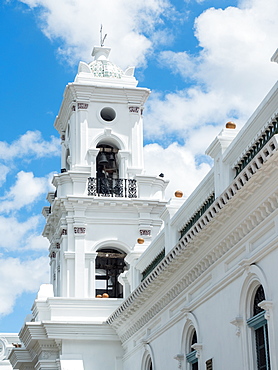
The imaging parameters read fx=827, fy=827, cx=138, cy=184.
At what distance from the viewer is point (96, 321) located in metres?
27.8

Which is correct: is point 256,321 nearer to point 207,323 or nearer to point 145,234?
point 207,323

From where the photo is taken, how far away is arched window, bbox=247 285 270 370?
1491 centimetres

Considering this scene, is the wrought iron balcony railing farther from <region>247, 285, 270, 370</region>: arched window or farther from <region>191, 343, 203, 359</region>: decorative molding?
<region>247, 285, 270, 370</region>: arched window

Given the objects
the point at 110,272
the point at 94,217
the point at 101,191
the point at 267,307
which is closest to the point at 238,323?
the point at 267,307

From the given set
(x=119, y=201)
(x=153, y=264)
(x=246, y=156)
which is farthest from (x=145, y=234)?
(x=246, y=156)

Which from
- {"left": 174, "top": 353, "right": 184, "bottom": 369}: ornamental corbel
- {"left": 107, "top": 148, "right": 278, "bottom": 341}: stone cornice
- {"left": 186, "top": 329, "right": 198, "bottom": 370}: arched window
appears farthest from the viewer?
{"left": 174, "top": 353, "right": 184, "bottom": 369}: ornamental corbel

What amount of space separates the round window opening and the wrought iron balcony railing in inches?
108

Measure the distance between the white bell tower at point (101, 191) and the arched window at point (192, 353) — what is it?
375 inches

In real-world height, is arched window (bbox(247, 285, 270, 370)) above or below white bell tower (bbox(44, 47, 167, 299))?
below

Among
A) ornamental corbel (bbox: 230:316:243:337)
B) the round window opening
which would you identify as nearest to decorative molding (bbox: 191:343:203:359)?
ornamental corbel (bbox: 230:316:243:337)

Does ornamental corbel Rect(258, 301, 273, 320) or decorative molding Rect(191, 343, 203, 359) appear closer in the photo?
ornamental corbel Rect(258, 301, 273, 320)

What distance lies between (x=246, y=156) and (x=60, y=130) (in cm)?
1959

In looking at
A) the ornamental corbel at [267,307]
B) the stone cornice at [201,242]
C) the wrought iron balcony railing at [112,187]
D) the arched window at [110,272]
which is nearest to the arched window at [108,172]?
the wrought iron balcony railing at [112,187]

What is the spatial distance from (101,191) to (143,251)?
16.3 feet
